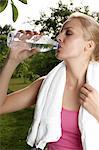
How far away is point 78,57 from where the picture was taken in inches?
56.0

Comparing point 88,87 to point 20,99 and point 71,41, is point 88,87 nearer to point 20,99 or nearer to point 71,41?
point 71,41

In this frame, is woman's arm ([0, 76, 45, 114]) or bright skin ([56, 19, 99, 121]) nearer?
bright skin ([56, 19, 99, 121])

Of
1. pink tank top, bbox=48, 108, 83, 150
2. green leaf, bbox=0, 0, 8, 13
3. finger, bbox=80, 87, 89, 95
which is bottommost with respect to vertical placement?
pink tank top, bbox=48, 108, 83, 150

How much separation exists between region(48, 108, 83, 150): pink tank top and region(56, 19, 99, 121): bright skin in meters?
0.08

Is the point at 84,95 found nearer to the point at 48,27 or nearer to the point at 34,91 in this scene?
the point at 34,91

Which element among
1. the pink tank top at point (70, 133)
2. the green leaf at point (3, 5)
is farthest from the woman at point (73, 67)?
the green leaf at point (3, 5)

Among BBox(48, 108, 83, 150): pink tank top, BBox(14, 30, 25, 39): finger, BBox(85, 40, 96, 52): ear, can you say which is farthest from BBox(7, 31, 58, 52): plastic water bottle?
BBox(48, 108, 83, 150): pink tank top

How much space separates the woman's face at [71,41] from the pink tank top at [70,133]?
0.70 ft

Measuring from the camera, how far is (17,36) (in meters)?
1.46

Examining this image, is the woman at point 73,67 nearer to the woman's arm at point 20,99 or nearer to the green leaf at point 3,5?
the woman's arm at point 20,99

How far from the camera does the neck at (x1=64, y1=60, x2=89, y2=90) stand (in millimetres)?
1439

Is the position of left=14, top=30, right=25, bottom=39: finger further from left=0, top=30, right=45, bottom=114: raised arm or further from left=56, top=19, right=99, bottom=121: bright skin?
left=56, top=19, right=99, bottom=121: bright skin

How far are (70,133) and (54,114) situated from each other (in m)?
0.09

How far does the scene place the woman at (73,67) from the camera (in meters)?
1.38
